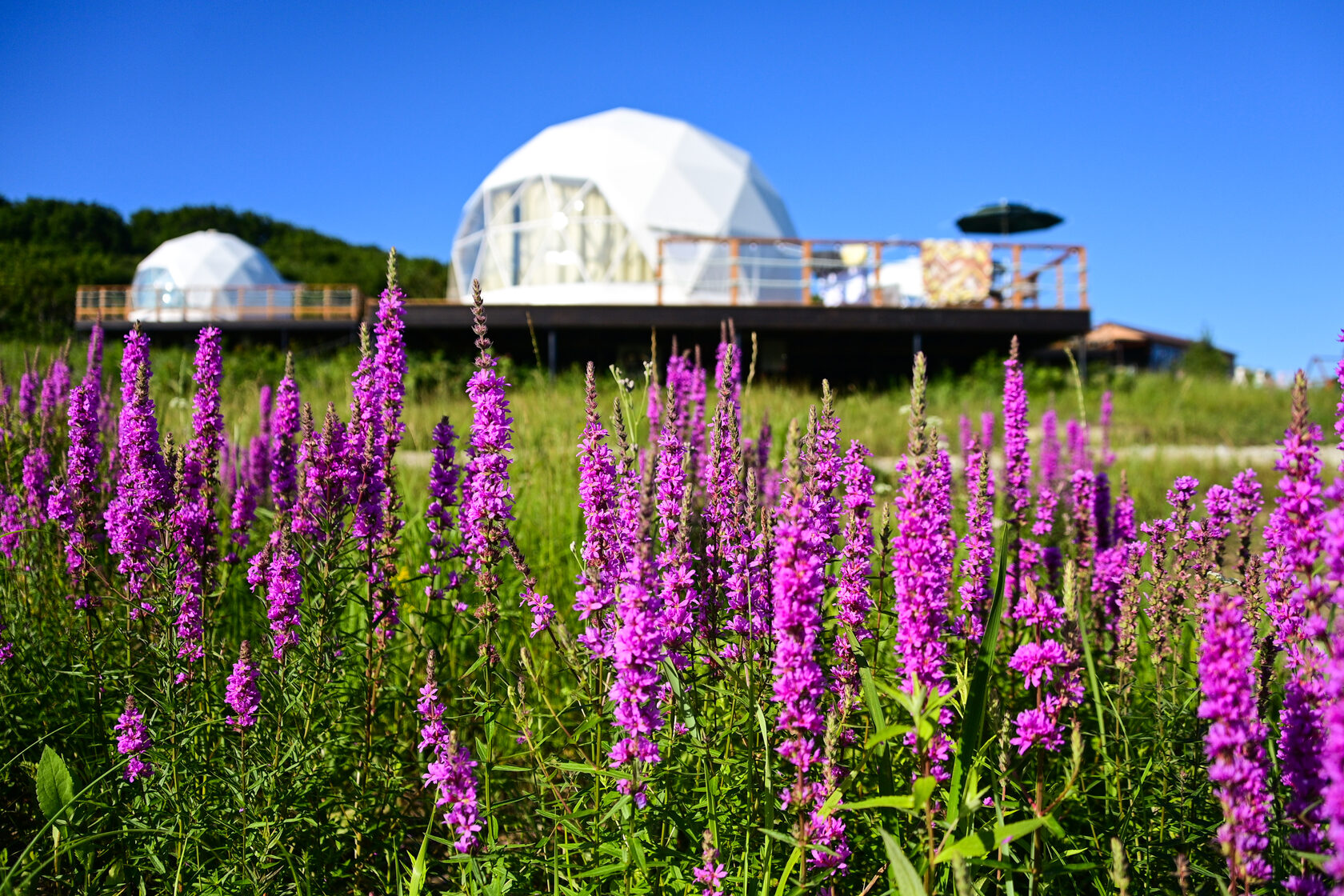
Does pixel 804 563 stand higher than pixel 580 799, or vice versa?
pixel 804 563

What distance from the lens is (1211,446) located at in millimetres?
12266

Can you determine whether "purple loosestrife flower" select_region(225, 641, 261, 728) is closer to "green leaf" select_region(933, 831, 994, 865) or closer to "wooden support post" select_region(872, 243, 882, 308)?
"green leaf" select_region(933, 831, 994, 865)

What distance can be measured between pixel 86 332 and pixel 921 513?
102 ft

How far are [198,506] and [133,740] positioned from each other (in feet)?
2.05

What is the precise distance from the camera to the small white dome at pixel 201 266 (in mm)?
41156

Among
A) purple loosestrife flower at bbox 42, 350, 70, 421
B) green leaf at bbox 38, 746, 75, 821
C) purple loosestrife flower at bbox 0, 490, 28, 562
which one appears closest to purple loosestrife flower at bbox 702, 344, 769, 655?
green leaf at bbox 38, 746, 75, 821

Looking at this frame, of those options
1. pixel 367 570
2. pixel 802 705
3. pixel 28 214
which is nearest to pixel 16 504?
pixel 367 570

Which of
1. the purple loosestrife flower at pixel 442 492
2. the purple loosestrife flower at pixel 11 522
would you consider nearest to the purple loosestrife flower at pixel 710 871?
the purple loosestrife flower at pixel 442 492

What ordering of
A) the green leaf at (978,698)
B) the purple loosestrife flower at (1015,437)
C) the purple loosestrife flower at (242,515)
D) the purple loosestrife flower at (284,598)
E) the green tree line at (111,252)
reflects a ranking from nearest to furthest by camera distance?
the green leaf at (978,698) < the purple loosestrife flower at (284,598) < the purple loosestrife flower at (1015,437) < the purple loosestrife flower at (242,515) < the green tree line at (111,252)

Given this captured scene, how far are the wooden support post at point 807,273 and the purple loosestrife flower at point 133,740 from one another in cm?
1798

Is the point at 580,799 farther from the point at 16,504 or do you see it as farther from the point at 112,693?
the point at 16,504

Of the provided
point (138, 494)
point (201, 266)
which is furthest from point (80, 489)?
point (201, 266)

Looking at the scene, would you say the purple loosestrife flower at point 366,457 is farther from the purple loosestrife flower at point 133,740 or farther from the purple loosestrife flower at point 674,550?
the purple loosestrife flower at point 674,550

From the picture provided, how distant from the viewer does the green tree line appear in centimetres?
4841
